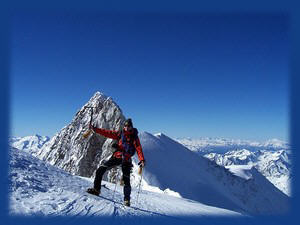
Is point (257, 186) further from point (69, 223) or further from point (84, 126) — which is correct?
point (69, 223)

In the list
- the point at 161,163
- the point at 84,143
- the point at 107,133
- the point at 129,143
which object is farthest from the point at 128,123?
the point at 84,143

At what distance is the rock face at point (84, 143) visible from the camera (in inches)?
2324

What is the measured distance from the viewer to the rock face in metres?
59.0

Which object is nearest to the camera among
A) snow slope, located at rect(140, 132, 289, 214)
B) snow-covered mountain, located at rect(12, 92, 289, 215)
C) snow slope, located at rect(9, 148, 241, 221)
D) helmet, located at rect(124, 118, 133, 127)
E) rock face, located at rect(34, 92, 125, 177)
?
snow slope, located at rect(9, 148, 241, 221)

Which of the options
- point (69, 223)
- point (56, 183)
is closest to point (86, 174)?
point (56, 183)

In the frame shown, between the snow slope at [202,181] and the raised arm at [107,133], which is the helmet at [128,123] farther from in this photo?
the snow slope at [202,181]

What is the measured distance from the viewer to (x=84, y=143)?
61.9m

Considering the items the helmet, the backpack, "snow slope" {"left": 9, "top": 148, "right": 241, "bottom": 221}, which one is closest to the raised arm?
the backpack

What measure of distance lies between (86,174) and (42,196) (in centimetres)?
5253

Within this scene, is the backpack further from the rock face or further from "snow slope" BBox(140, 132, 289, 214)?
the rock face

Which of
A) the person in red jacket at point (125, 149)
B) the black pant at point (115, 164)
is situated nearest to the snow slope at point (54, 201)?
the black pant at point (115, 164)

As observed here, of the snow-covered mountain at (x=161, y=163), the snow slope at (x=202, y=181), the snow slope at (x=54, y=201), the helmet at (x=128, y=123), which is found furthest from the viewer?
the snow-covered mountain at (x=161, y=163)

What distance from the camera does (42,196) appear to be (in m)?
8.45

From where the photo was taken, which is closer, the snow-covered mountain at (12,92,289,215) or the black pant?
the black pant
